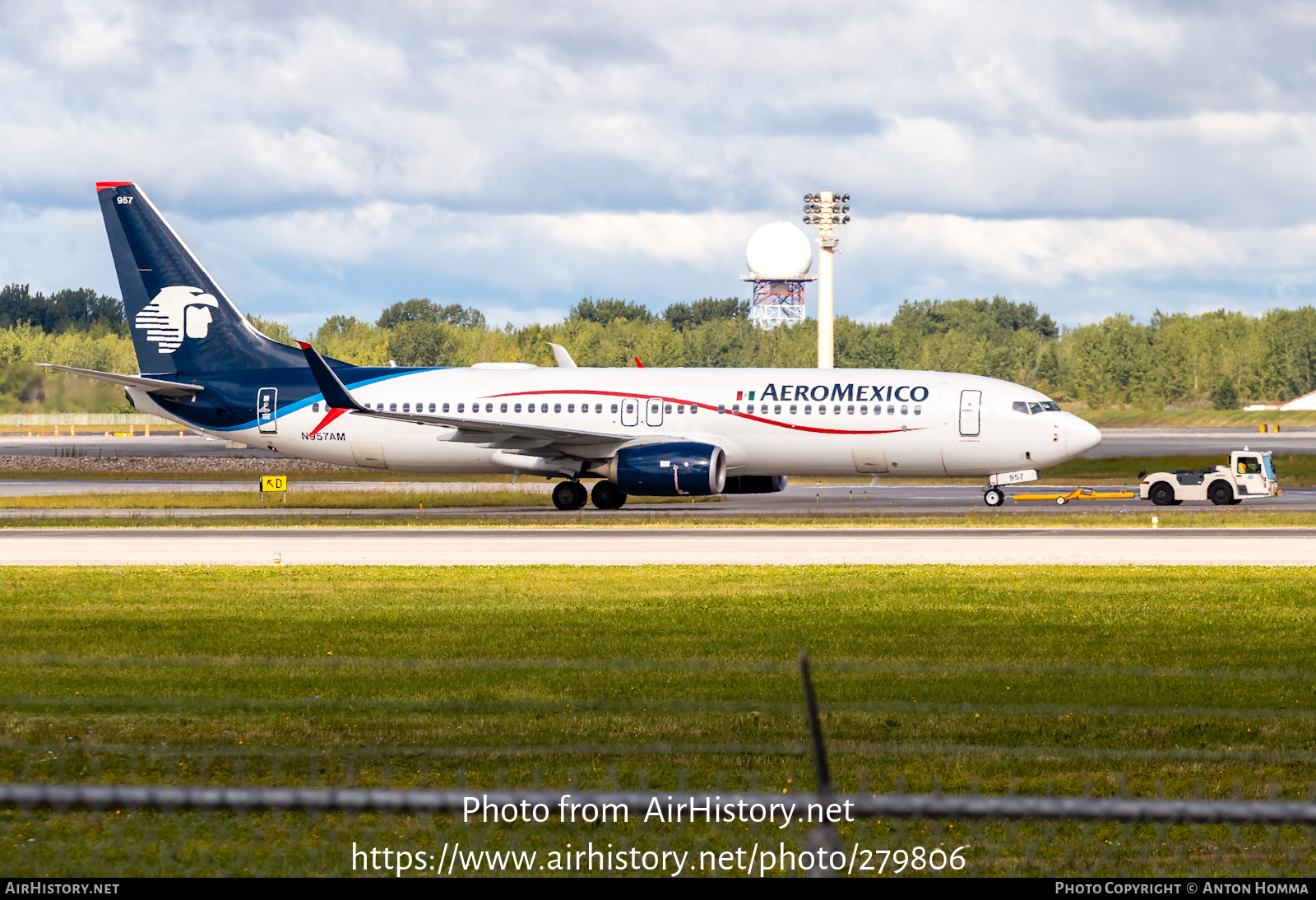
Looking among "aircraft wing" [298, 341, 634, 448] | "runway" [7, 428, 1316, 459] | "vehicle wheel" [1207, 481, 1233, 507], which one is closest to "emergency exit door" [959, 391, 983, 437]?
"aircraft wing" [298, 341, 634, 448]

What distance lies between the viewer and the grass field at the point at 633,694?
36.6ft

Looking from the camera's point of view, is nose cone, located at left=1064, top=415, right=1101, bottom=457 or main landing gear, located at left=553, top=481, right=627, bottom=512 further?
main landing gear, located at left=553, top=481, right=627, bottom=512

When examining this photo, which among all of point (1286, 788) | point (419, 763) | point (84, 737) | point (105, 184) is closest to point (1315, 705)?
point (1286, 788)

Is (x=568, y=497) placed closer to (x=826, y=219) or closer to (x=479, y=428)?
(x=479, y=428)

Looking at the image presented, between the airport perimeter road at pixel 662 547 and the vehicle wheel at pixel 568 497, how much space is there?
7.06m

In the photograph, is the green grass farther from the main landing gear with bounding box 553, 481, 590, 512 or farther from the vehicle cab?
the main landing gear with bounding box 553, 481, 590, 512

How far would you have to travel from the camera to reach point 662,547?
106 feet

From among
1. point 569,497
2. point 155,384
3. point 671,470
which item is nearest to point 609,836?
point 671,470

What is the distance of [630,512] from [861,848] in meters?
34.5

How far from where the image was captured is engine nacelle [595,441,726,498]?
134 ft

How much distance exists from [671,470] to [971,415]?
30.2 ft

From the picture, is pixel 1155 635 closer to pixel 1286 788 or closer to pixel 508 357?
pixel 1286 788

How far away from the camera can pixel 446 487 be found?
58.1m

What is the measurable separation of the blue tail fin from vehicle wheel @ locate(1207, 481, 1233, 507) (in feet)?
103
